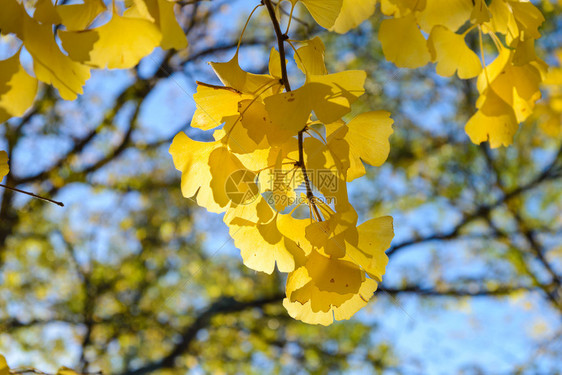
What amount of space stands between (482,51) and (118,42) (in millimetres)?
455

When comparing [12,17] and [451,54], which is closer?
[12,17]

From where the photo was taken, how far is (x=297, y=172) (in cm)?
52

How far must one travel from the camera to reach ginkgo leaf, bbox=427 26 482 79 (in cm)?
58

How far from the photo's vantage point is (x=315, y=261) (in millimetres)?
491

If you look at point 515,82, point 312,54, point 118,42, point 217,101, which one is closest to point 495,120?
point 515,82

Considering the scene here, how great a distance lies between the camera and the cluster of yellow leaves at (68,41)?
1.34 ft

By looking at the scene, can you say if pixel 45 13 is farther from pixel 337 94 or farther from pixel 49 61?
pixel 337 94

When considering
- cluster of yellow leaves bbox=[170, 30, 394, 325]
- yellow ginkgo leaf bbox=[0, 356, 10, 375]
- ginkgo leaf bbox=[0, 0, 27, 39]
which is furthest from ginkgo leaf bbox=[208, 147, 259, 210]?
yellow ginkgo leaf bbox=[0, 356, 10, 375]

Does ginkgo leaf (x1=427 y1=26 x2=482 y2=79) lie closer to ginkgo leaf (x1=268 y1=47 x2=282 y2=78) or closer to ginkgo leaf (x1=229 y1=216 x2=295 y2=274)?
ginkgo leaf (x1=268 y1=47 x2=282 y2=78)

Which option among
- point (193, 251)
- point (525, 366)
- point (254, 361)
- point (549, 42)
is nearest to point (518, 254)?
point (525, 366)

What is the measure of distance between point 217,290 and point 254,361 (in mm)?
1032

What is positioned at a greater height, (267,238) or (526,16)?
(526,16)

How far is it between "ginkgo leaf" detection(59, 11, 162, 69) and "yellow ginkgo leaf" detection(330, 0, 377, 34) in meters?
0.26

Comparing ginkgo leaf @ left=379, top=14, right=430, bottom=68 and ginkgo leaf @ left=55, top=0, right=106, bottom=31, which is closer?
ginkgo leaf @ left=55, top=0, right=106, bottom=31
